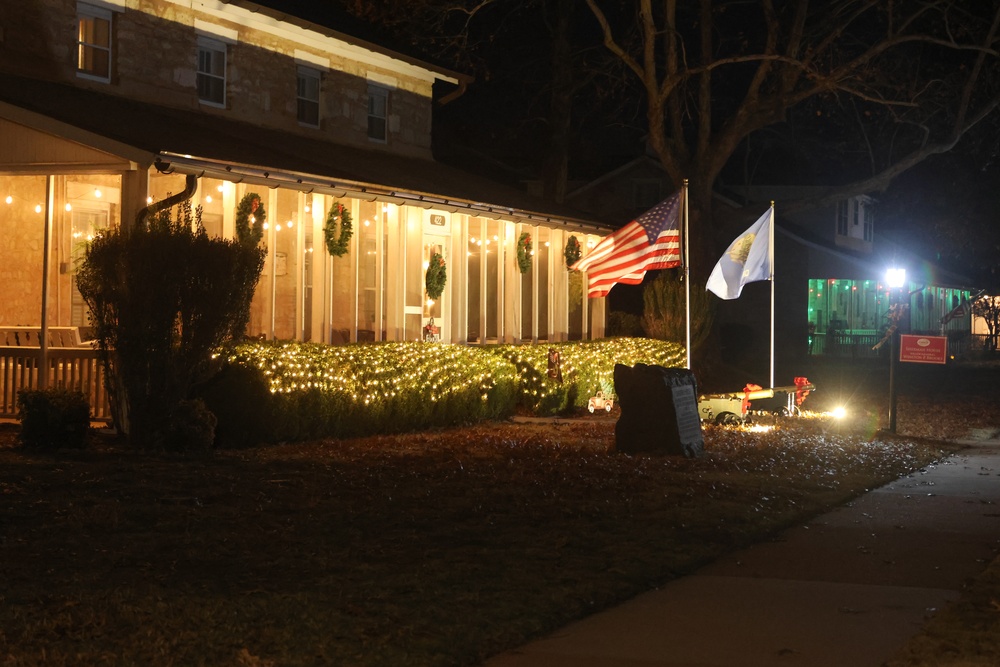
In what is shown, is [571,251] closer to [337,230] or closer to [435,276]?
[435,276]

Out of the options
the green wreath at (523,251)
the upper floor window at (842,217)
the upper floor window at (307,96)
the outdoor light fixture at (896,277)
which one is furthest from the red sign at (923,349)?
the upper floor window at (842,217)

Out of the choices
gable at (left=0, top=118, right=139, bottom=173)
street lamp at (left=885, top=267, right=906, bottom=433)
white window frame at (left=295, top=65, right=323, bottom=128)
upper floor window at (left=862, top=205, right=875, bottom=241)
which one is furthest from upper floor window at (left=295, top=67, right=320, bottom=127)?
upper floor window at (left=862, top=205, right=875, bottom=241)

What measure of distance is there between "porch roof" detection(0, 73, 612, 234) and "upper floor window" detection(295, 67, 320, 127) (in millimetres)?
498

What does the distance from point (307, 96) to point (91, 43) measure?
4.92 metres

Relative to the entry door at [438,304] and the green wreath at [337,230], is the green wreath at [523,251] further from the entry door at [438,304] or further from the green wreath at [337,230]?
the green wreath at [337,230]

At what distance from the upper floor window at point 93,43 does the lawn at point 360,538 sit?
22.8 ft

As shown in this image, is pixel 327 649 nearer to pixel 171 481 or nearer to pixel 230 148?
pixel 171 481

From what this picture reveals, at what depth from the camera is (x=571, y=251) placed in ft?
77.2

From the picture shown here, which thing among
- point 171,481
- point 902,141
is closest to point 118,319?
point 171,481

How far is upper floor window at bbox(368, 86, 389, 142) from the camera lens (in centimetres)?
2461

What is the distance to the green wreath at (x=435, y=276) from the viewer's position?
19.5 metres

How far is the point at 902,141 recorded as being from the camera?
3878cm

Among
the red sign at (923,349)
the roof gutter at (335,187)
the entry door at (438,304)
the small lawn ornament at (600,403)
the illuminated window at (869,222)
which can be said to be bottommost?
the small lawn ornament at (600,403)

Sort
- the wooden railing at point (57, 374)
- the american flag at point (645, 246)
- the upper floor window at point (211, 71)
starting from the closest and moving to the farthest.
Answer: the wooden railing at point (57, 374)
the american flag at point (645, 246)
the upper floor window at point (211, 71)
